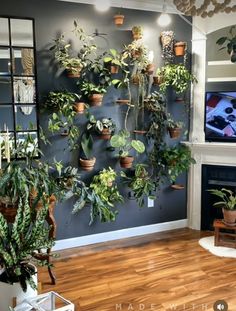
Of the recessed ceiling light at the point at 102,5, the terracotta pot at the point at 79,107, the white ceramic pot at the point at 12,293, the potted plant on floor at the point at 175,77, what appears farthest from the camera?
the potted plant on floor at the point at 175,77

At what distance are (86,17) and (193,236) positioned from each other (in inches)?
106

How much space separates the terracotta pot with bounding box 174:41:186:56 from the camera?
3.95 m

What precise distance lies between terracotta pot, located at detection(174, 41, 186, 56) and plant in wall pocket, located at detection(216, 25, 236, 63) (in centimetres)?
38

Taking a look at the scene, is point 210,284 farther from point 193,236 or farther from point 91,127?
point 91,127

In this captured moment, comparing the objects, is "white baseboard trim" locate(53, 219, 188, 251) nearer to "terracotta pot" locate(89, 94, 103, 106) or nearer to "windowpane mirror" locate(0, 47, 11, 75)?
"terracotta pot" locate(89, 94, 103, 106)

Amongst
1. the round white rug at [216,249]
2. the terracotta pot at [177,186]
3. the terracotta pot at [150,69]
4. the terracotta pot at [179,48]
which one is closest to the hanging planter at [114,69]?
the terracotta pot at [150,69]

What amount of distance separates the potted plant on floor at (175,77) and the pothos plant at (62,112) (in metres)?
1.01

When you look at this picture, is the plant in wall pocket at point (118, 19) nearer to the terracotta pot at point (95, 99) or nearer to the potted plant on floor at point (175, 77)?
the potted plant on floor at point (175, 77)

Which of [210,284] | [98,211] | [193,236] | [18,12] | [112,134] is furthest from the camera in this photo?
[193,236]

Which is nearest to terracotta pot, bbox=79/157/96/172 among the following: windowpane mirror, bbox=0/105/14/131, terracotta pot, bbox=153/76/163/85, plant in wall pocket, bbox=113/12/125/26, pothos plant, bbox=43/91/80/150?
pothos plant, bbox=43/91/80/150

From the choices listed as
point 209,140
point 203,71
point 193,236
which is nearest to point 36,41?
point 203,71

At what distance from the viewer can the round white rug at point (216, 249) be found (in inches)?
141

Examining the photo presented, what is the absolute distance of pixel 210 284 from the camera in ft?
9.86

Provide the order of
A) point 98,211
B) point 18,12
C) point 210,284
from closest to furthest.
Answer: point 210,284 < point 18,12 < point 98,211
